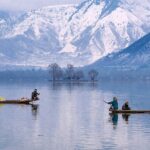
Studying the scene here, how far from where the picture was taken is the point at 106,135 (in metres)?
66.1

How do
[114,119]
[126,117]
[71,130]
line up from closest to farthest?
[71,130] < [114,119] < [126,117]

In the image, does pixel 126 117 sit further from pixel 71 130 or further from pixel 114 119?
pixel 71 130

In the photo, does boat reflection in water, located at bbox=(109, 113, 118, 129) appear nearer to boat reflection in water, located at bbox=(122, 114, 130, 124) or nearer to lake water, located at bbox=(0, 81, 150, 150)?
lake water, located at bbox=(0, 81, 150, 150)

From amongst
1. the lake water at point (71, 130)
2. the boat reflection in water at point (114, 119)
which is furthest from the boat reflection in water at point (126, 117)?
the boat reflection in water at point (114, 119)

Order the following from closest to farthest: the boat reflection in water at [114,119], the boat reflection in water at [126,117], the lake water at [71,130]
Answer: the lake water at [71,130] → the boat reflection in water at [114,119] → the boat reflection in water at [126,117]

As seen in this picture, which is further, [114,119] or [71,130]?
[114,119]

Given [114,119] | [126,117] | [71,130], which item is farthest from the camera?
[126,117]

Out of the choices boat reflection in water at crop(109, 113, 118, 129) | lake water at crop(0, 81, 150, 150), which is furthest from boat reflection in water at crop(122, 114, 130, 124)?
boat reflection in water at crop(109, 113, 118, 129)

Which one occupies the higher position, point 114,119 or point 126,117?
point 126,117

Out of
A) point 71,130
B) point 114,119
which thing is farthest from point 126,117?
point 71,130

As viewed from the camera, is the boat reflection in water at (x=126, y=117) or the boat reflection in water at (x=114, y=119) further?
the boat reflection in water at (x=126, y=117)

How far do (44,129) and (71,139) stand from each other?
8.91m

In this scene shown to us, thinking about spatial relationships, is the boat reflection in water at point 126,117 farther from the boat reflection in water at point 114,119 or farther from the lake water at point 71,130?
the boat reflection in water at point 114,119

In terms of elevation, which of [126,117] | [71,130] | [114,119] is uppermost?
[126,117]
